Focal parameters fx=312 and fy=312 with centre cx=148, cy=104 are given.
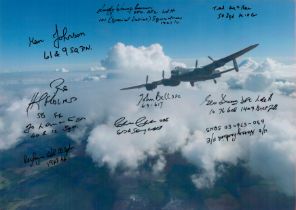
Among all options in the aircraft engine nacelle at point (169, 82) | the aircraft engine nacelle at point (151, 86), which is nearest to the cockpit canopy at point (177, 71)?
the aircraft engine nacelle at point (169, 82)

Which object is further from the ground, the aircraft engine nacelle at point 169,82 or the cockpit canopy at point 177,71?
the cockpit canopy at point 177,71

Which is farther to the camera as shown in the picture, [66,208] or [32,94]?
[66,208]

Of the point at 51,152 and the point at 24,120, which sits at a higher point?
the point at 24,120

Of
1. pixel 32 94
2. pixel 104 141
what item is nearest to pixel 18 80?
pixel 32 94

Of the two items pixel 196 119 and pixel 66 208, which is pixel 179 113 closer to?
pixel 196 119

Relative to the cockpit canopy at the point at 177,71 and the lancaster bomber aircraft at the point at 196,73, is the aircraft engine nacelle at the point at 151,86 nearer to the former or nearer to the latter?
the lancaster bomber aircraft at the point at 196,73
